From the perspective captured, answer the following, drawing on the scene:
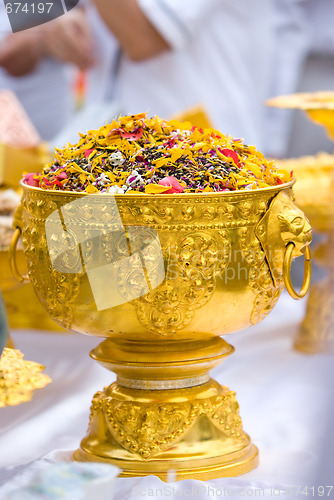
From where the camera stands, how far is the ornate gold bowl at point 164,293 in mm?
866

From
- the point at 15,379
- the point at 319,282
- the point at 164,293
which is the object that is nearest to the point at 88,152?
Result: the point at 164,293

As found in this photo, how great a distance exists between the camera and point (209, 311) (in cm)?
90

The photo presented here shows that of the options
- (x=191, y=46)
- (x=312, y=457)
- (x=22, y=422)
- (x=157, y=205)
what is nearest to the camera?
(x=157, y=205)

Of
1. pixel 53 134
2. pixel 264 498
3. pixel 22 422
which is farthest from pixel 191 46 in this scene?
pixel 264 498

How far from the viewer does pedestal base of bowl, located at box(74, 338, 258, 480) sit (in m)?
0.94

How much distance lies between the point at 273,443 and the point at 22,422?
0.40 m

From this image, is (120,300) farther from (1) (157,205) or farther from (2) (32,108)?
(2) (32,108)

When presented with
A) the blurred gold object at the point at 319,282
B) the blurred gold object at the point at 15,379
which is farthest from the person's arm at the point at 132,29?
the blurred gold object at the point at 15,379

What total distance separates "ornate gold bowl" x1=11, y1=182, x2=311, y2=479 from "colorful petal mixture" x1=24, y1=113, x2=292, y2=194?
3 centimetres

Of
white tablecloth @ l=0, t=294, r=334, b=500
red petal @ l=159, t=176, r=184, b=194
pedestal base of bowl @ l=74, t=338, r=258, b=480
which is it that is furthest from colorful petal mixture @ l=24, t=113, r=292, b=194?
white tablecloth @ l=0, t=294, r=334, b=500

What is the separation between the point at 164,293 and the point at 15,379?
29cm

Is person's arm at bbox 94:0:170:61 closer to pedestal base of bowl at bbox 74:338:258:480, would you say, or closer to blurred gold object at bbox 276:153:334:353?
blurred gold object at bbox 276:153:334:353

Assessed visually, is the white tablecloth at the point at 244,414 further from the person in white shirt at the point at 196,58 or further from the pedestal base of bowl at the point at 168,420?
the person in white shirt at the point at 196,58

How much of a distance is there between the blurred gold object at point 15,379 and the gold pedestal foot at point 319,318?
73cm
